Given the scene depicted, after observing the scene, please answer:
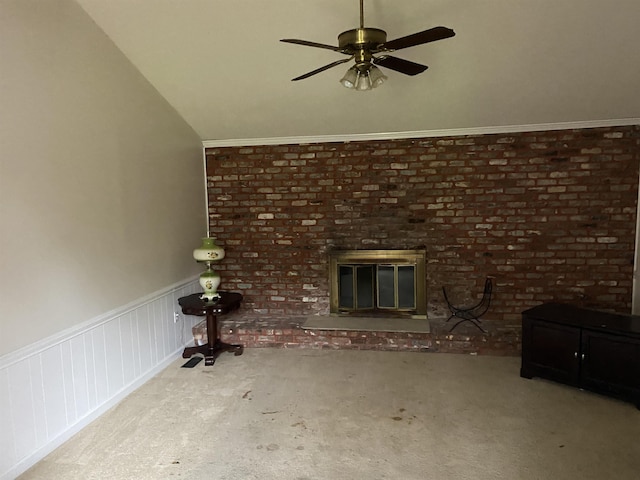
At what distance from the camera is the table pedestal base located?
3643mm

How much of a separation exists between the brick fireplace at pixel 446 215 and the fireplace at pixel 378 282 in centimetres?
10

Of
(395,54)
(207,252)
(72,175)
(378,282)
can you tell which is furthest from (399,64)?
(378,282)

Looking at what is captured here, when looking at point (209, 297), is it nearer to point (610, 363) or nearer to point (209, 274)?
point (209, 274)

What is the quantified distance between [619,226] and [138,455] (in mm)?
4320

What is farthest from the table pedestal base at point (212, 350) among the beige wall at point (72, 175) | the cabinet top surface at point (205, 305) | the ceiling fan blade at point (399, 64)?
the ceiling fan blade at point (399, 64)

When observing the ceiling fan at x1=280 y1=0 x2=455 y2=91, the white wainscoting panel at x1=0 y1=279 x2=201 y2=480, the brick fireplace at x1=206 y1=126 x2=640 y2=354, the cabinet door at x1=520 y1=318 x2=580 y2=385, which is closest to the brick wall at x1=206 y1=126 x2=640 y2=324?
the brick fireplace at x1=206 y1=126 x2=640 y2=354

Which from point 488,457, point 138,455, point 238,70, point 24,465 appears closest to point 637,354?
point 488,457

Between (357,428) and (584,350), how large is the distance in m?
1.74

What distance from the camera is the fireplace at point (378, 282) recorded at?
166 inches

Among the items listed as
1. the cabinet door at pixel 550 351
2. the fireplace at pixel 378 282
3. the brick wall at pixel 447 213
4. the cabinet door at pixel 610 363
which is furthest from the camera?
the fireplace at pixel 378 282

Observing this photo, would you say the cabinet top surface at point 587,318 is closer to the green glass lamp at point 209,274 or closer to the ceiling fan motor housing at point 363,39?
the ceiling fan motor housing at point 363,39

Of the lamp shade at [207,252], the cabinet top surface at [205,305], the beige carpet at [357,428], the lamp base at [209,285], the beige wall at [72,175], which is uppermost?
the beige wall at [72,175]

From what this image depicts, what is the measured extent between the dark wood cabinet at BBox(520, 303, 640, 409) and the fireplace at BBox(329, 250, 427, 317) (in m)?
1.16

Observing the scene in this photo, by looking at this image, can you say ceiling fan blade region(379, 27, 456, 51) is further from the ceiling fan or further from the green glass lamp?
the green glass lamp
